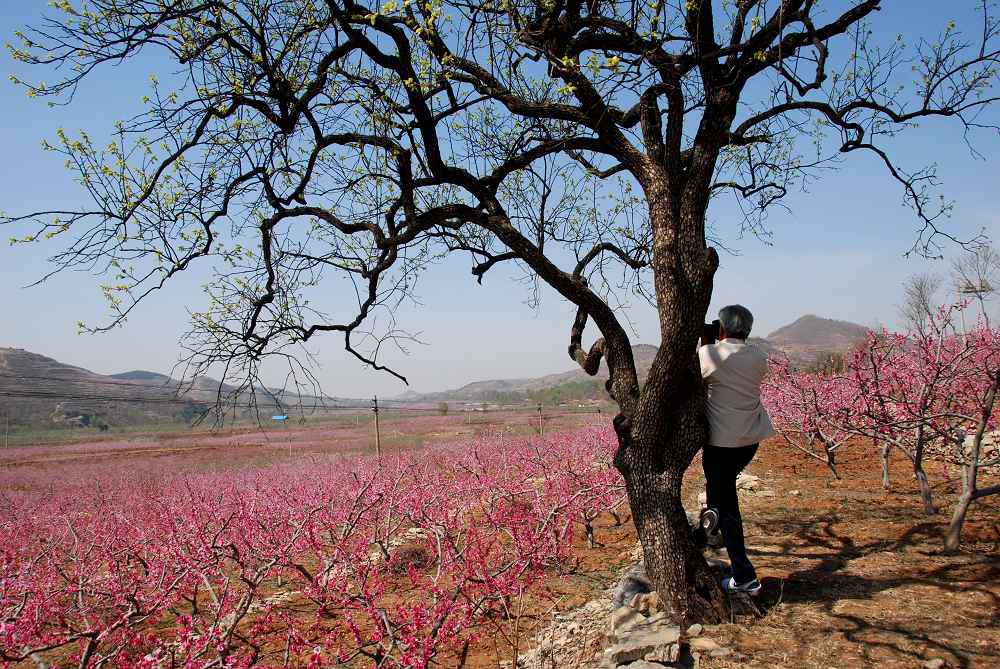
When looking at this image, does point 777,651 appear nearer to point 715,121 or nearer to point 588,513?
point 715,121

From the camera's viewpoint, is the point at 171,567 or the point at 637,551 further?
the point at 637,551

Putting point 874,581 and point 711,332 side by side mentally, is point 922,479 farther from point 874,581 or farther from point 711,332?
point 711,332

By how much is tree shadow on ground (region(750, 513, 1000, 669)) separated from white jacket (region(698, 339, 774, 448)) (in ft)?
3.12

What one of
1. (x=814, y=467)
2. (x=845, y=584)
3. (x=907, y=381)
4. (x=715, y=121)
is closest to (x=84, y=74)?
(x=715, y=121)

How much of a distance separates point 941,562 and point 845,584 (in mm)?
791

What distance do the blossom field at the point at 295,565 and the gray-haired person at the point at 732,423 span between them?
4.16ft

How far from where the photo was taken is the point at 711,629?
10.0 ft

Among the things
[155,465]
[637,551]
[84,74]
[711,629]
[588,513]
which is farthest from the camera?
[155,465]

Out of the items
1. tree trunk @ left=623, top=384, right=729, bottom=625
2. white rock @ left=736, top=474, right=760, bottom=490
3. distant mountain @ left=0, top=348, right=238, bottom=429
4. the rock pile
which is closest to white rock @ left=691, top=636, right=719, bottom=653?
the rock pile

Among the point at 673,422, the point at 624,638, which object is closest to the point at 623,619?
the point at 624,638

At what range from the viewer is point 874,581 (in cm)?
354

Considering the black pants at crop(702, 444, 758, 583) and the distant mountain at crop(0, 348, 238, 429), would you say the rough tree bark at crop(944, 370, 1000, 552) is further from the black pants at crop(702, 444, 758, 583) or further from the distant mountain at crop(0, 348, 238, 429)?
the distant mountain at crop(0, 348, 238, 429)

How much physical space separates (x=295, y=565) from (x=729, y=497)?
2.66m

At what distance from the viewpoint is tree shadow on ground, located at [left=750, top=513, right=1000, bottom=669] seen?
2.71 m
